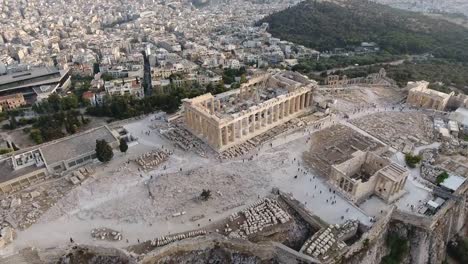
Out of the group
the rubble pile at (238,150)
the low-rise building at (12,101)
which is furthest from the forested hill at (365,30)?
the low-rise building at (12,101)

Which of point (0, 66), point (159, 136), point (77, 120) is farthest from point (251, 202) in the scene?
point (0, 66)

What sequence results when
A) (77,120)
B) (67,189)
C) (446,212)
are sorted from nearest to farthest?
(446,212), (67,189), (77,120)

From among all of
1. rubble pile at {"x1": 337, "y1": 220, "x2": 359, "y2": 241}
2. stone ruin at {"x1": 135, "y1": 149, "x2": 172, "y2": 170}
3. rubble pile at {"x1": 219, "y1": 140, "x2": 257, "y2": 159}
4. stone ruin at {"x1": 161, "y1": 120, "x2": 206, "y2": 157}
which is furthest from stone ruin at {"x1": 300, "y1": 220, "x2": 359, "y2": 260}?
stone ruin at {"x1": 135, "y1": 149, "x2": 172, "y2": 170}

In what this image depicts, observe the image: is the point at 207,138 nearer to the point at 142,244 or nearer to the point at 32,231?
the point at 142,244

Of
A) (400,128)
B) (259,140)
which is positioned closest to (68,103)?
(259,140)

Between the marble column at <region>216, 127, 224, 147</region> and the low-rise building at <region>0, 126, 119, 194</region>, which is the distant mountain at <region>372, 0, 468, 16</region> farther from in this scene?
the low-rise building at <region>0, 126, 119, 194</region>
